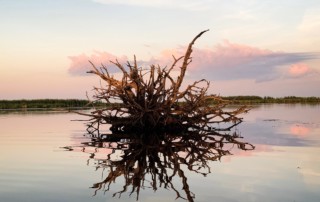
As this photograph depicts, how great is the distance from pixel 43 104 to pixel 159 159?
61994 mm

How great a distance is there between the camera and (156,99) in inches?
666

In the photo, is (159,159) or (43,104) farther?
(43,104)

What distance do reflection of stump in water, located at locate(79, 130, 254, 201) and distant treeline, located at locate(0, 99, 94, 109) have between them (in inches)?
2105

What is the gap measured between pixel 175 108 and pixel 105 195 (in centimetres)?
1038

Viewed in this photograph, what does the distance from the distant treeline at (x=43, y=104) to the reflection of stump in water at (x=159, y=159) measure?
5348cm

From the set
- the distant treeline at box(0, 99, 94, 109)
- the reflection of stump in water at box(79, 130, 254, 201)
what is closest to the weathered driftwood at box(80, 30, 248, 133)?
the reflection of stump in water at box(79, 130, 254, 201)

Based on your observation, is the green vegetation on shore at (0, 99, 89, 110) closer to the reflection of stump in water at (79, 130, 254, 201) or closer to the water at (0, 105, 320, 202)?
the reflection of stump in water at (79, 130, 254, 201)

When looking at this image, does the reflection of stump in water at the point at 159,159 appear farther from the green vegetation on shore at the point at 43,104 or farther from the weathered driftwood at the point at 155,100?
the green vegetation on shore at the point at 43,104

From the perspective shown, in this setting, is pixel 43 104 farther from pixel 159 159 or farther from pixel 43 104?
pixel 159 159

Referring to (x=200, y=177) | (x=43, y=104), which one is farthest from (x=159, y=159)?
(x=43, y=104)

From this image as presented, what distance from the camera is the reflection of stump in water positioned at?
793cm

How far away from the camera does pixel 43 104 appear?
7031cm

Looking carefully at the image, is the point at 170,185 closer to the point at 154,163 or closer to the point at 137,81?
the point at 154,163

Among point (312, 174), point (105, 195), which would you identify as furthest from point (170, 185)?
point (312, 174)
